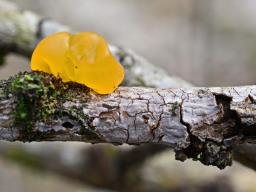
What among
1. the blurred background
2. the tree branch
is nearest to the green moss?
the tree branch

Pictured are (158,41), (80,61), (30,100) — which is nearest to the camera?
(30,100)

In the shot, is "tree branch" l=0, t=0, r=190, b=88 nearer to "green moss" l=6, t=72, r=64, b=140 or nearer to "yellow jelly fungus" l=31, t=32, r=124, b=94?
"yellow jelly fungus" l=31, t=32, r=124, b=94

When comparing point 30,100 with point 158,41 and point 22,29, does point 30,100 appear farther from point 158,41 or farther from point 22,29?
point 158,41

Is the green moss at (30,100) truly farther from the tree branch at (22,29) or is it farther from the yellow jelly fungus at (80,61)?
the tree branch at (22,29)

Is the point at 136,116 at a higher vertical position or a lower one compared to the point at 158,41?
lower

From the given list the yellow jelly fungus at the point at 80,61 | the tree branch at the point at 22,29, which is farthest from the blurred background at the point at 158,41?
the yellow jelly fungus at the point at 80,61

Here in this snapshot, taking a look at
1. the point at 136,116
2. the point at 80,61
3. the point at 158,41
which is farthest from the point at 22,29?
the point at 158,41
